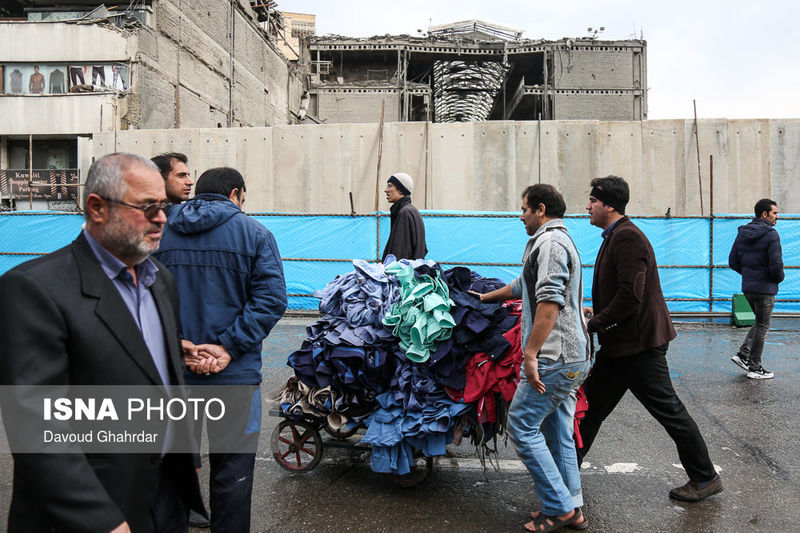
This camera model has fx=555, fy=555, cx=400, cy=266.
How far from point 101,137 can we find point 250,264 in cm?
1772

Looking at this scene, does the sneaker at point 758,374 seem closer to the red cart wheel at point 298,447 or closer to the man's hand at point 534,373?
the man's hand at point 534,373

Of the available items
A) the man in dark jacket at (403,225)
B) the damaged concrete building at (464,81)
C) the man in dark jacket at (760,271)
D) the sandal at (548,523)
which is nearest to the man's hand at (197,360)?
the sandal at (548,523)

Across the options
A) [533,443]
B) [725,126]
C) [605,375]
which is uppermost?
[725,126]

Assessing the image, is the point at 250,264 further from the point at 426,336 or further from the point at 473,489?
the point at 473,489

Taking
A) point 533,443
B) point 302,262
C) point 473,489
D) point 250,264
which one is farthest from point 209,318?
point 302,262

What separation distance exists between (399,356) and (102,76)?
30.1m

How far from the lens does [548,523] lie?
126 inches

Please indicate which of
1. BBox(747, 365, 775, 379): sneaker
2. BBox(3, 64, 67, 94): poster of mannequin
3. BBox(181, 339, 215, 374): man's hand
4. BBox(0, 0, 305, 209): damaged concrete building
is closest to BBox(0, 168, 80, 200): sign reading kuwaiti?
BBox(0, 0, 305, 209): damaged concrete building

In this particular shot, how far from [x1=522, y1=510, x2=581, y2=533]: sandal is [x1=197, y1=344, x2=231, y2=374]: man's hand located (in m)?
1.98

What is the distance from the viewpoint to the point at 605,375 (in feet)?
12.3

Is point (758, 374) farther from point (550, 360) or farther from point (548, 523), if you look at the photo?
point (550, 360)

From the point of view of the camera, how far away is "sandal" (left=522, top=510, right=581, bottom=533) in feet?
10.5

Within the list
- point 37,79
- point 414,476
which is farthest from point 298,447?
point 37,79

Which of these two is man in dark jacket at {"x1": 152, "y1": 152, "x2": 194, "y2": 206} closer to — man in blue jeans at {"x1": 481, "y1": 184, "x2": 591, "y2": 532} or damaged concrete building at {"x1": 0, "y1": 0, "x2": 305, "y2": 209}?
man in blue jeans at {"x1": 481, "y1": 184, "x2": 591, "y2": 532}
